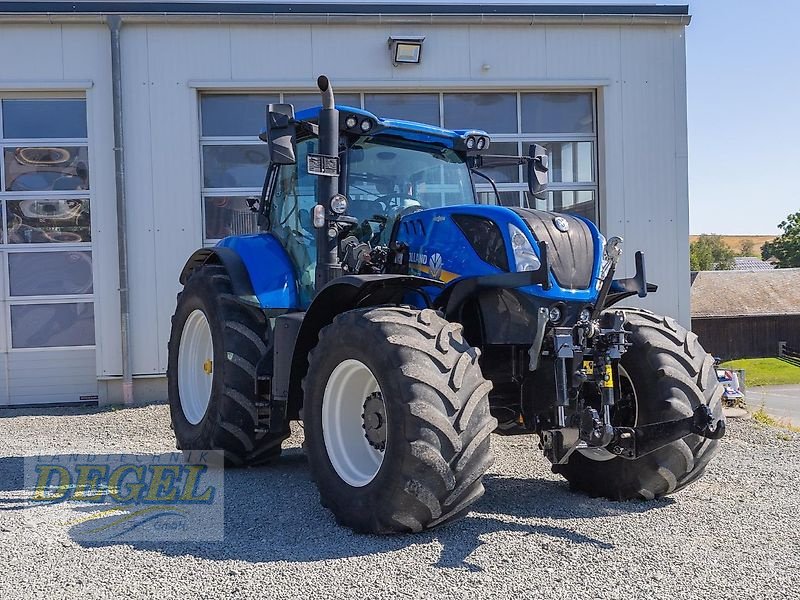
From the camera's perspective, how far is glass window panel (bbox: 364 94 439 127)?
11.8 metres

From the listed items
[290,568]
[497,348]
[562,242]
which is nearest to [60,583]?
[290,568]

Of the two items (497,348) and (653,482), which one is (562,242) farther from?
(653,482)

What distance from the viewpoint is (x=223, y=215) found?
11.7 m

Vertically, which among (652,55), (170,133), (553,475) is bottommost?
(553,475)

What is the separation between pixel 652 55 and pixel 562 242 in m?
7.85

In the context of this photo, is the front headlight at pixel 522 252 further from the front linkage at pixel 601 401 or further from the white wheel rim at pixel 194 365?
the white wheel rim at pixel 194 365

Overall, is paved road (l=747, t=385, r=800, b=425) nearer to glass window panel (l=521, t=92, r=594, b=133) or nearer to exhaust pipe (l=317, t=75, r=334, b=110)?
glass window panel (l=521, t=92, r=594, b=133)

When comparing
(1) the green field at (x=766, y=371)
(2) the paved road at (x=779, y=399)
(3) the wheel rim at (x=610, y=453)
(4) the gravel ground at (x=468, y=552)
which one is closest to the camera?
(4) the gravel ground at (x=468, y=552)

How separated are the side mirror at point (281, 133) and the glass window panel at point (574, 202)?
6111 mm

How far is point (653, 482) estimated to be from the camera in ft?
17.9

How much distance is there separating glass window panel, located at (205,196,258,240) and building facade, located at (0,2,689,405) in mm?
30

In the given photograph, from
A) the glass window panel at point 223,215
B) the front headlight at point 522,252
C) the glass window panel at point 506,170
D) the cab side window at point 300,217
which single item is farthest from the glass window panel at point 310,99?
the front headlight at point 522,252

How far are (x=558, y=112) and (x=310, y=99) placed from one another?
139 inches

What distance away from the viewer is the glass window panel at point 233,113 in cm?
1165
